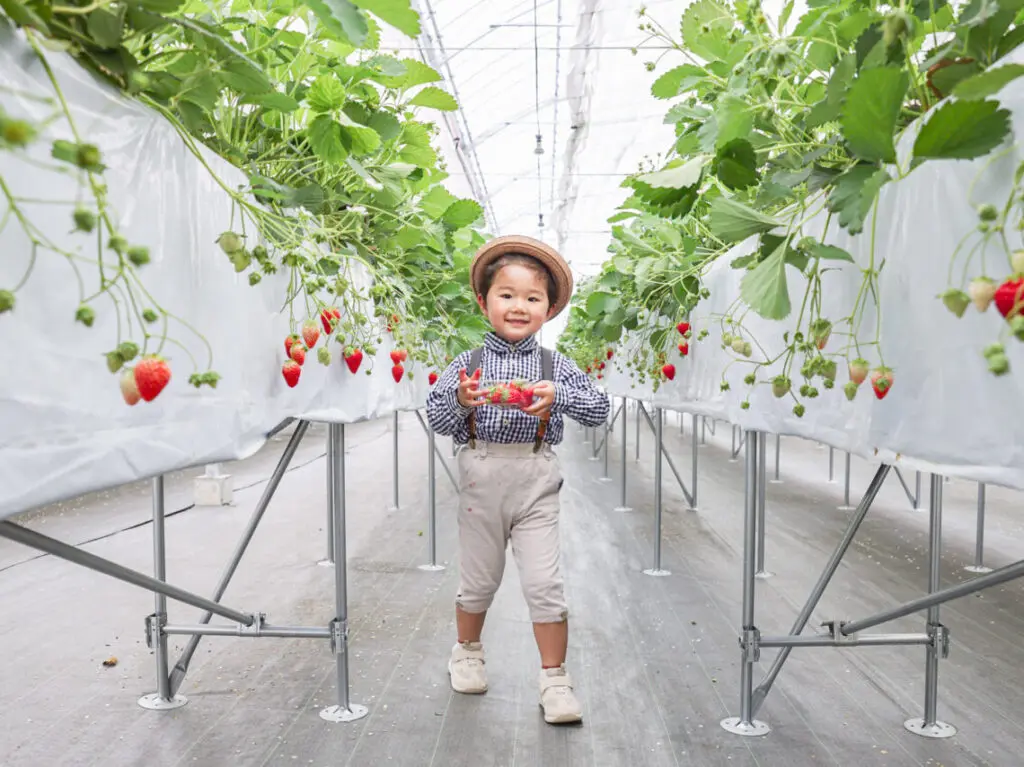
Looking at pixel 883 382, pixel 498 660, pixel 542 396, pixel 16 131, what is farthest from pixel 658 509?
pixel 16 131

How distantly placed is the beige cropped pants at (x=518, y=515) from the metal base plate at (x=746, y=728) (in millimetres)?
493

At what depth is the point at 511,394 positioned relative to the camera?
1.77 meters

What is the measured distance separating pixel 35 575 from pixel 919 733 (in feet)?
11.0

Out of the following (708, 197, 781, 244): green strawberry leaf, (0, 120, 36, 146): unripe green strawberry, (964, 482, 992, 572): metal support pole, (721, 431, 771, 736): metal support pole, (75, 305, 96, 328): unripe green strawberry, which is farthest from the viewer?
(964, 482, 992, 572): metal support pole

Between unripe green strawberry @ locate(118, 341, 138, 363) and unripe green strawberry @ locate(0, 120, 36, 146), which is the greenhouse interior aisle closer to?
unripe green strawberry @ locate(118, 341, 138, 363)

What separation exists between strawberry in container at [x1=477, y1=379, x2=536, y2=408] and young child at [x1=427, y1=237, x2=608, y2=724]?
144 mm

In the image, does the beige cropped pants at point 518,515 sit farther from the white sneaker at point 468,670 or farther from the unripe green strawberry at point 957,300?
the unripe green strawberry at point 957,300

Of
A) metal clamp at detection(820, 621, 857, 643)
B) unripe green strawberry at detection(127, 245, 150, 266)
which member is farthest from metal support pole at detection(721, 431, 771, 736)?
unripe green strawberry at detection(127, 245, 150, 266)

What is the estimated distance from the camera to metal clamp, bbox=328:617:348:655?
203cm

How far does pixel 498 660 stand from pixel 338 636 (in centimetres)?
62

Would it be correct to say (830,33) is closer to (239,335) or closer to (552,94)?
(239,335)

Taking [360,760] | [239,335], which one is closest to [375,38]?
[239,335]

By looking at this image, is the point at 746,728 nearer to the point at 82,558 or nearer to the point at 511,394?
the point at 511,394

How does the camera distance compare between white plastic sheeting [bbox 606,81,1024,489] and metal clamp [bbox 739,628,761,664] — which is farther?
metal clamp [bbox 739,628,761,664]
